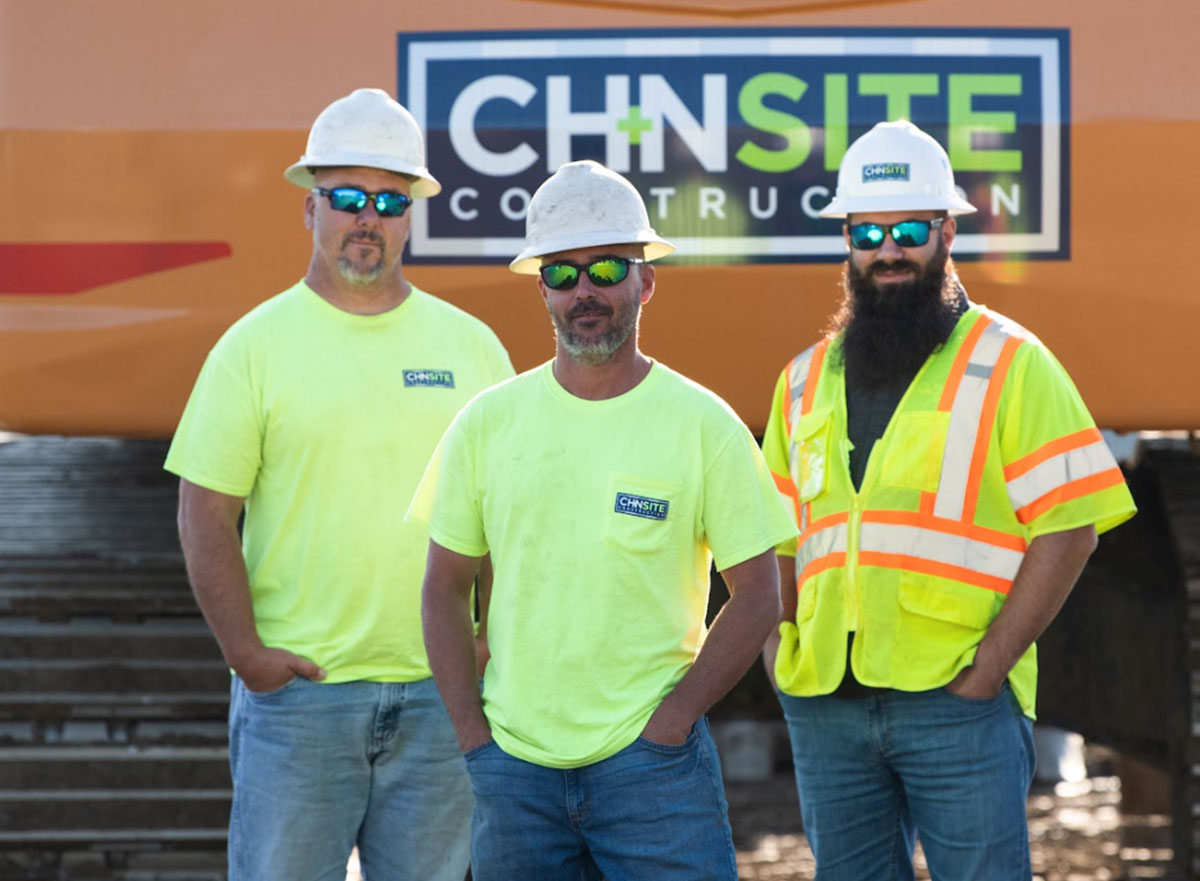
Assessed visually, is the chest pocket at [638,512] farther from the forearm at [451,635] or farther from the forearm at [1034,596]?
the forearm at [1034,596]

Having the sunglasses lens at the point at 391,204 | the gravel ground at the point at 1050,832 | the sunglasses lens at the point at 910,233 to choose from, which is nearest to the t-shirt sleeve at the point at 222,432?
the sunglasses lens at the point at 391,204

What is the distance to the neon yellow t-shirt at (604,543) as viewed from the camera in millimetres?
2875

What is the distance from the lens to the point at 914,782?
3348mm

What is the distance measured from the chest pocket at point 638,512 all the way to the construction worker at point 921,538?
0.64 metres

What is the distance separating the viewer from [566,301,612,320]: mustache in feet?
9.61

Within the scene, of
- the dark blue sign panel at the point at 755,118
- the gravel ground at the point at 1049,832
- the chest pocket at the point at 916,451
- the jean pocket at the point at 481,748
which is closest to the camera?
the jean pocket at the point at 481,748

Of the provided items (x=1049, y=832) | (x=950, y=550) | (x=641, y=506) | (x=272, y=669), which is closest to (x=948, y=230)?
(x=950, y=550)

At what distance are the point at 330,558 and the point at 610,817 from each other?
0.83 meters

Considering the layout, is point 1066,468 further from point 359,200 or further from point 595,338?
point 359,200

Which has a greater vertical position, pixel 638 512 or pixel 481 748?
pixel 638 512

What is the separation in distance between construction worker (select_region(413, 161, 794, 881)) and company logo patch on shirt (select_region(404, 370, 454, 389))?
453 millimetres

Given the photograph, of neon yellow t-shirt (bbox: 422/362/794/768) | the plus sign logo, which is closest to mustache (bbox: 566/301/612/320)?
neon yellow t-shirt (bbox: 422/362/794/768)

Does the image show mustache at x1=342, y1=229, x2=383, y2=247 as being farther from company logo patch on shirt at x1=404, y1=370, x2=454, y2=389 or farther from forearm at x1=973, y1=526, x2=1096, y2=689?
forearm at x1=973, y1=526, x2=1096, y2=689

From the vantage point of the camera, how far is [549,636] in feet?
9.49
